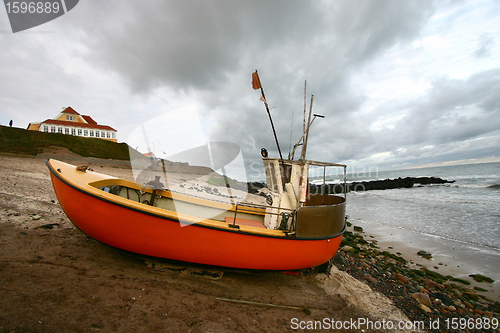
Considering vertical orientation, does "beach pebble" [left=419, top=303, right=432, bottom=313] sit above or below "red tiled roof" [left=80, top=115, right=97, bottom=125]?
below

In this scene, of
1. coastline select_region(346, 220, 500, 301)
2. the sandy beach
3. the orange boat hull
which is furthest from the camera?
coastline select_region(346, 220, 500, 301)

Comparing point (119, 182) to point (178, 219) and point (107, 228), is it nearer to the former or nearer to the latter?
point (107, 228)

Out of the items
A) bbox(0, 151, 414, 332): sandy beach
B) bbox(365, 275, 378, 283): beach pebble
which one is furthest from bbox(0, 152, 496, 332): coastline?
bbox(365, 275, 378, 283): beach pebble

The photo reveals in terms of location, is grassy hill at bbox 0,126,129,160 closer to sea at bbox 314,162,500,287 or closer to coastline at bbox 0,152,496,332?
coastline at bbox 0,152,496,332

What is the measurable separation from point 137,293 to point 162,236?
872mm

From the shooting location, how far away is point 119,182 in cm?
470

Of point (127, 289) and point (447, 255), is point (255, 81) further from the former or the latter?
point (447, 255)

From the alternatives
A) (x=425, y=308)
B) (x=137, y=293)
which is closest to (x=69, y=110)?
(x=137, y=293)

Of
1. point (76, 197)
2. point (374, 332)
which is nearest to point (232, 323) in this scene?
point (374, 332)

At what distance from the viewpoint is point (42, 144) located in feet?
78.1

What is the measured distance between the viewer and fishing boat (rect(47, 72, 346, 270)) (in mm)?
3455

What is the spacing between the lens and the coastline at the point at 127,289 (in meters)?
2.62

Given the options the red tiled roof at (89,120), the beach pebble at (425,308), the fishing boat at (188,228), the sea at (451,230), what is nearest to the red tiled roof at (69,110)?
the red tiled roof at (89,120)

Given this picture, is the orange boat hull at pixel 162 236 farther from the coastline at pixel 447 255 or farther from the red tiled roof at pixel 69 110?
the red tiled roof at pixel 69 110
